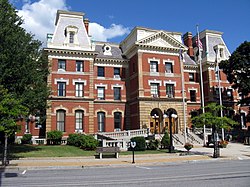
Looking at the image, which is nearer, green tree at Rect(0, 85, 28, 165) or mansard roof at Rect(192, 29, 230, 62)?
green tree at Rect(0, 85, 28, 165)

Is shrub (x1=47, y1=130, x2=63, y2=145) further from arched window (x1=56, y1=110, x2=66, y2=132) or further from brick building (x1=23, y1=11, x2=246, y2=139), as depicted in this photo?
arched window (x1=56, y1=110, x2=66, y2=132)

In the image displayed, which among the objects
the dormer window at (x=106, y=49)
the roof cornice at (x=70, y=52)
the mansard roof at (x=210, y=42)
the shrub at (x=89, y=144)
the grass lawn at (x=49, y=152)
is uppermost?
the mansard roof at (x=210, y=42)

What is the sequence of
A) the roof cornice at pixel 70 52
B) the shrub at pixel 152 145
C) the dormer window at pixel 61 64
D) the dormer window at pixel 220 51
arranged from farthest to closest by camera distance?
the dormer window at pixel 220 51
the dormer window at pixel 61 64
the roof cornice at pixel 70 52
the shrub at pixel 152 145

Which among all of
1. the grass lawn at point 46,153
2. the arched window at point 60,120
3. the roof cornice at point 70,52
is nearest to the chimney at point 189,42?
the roof cornice at point 70,52

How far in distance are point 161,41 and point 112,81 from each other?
9.95m

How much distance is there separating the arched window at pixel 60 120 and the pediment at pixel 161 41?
15431mm

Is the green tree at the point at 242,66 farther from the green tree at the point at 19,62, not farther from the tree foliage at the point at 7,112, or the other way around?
the tree foliage at the point at 7,112

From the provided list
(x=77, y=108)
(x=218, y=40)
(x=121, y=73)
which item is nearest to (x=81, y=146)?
(x=77, y=108)

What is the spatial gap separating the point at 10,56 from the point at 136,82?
2191cm

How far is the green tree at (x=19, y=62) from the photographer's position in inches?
862

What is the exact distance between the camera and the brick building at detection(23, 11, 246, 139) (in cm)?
3850

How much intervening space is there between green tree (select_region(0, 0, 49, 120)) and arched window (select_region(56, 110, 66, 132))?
12209 mm

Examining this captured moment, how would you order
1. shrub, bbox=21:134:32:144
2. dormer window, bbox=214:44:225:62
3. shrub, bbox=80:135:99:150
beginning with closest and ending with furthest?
shrub, bbox=80:135:99:150
shrub, bbox=21:134:32:144
dormer window, bbox=214:44:225:62

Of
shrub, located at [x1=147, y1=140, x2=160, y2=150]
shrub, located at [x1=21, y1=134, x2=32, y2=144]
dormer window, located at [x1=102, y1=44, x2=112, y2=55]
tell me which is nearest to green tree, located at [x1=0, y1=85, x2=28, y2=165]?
shrub, located at [x1=147, y1=140, x2=160, y2=150]
